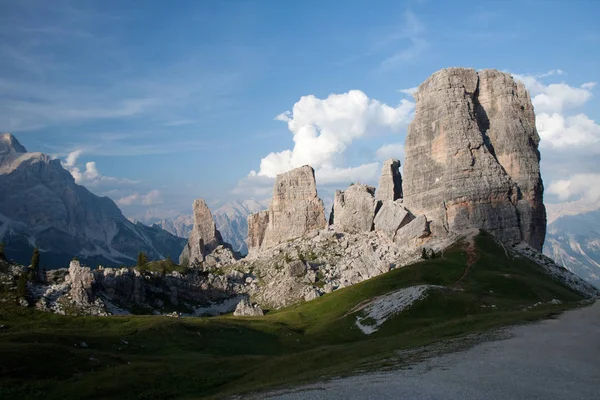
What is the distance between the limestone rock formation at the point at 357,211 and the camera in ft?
570

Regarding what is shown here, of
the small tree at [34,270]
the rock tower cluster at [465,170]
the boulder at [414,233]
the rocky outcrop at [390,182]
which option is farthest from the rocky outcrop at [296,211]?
the small tree at [34,270]

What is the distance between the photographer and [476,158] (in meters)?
155

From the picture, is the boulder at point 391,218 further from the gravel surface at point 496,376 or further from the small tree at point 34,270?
the gravel surface at point 496,376

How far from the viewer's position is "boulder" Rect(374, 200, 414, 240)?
159125 millimetres

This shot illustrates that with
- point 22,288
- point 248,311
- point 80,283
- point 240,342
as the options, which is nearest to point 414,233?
point 248,311

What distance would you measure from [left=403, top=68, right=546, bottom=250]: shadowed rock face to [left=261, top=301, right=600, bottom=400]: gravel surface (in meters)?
110

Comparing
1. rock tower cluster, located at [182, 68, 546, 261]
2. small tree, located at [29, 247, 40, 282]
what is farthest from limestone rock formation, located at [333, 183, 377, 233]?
small tree, located at [29, 247, 40, 282]

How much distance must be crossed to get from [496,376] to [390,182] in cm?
16257

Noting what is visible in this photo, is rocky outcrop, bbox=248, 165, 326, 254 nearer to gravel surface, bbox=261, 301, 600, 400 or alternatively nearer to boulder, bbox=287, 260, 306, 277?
boulder, bbox=287, 260, 306, 277

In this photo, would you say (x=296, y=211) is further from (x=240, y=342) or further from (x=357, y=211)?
(x=240, y=342)

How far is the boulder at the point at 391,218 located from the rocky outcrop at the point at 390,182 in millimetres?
17547

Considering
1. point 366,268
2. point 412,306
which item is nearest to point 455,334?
point 412,306

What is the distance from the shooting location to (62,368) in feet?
159

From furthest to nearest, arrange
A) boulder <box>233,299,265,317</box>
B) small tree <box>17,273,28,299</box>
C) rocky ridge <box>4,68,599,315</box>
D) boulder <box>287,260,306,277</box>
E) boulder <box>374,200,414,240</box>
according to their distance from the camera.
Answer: boulder <box>374,200,414,240</box> < boulder <box>287,260,306,277</box> < rocky ridge <box>4,68,599,315</box> < boulder <box>233,299,265,317</box> < small tree <box>17,273,28,299</box>
